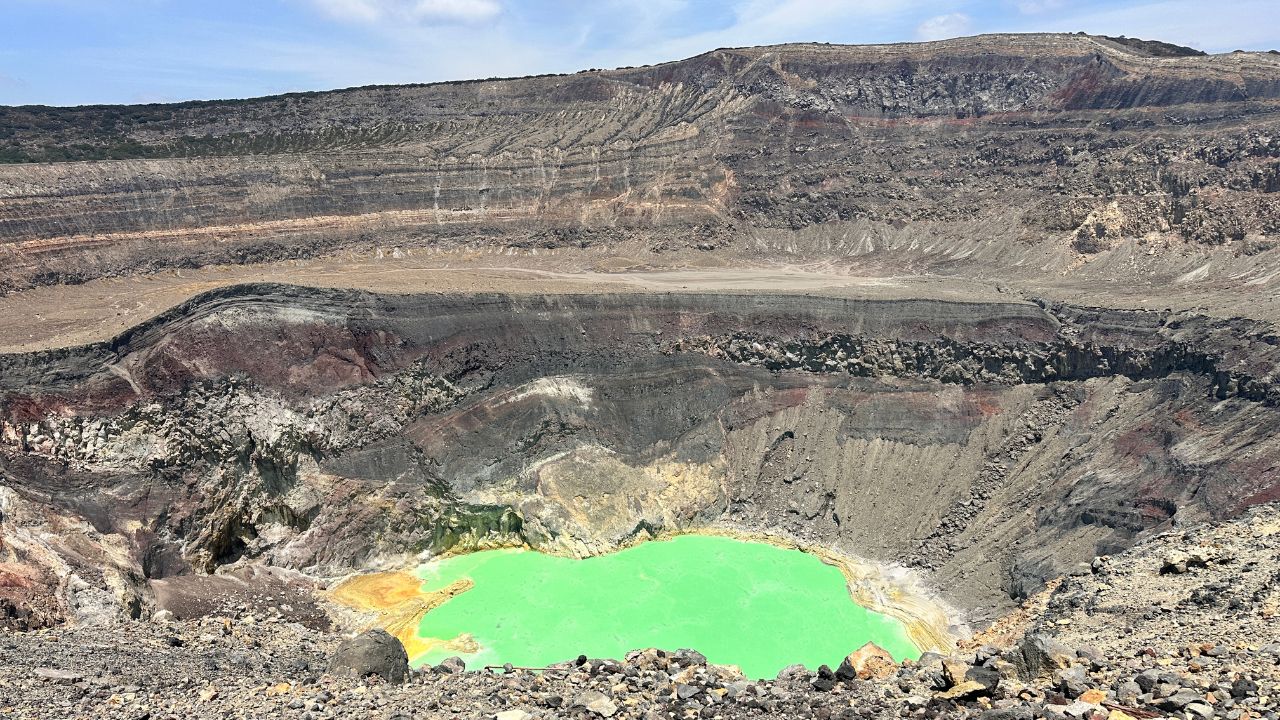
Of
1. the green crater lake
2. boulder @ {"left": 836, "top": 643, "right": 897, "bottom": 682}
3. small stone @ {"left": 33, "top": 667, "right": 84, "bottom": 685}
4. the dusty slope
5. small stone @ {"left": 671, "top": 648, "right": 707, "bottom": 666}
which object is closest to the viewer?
boulder @ {"left": 836, "top": 643, "right": 897, "bottom": 682}

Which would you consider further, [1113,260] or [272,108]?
[272,108]

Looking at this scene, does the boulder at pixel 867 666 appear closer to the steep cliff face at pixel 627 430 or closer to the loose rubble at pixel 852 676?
the loose rubble at pixel 852 676

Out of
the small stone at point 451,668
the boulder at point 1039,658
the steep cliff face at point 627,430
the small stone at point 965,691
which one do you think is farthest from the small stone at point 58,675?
the boulder at point 1039,658

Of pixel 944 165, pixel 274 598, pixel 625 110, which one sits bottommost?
pixel 274 598

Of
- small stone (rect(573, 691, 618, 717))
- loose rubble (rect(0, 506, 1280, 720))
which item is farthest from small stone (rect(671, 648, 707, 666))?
small stone (rect(573, 691, 618, 717))

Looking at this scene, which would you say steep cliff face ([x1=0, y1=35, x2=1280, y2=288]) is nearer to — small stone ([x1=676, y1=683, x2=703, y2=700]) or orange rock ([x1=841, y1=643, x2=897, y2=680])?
orange rock ([x1=841, y1=643, x2=897, y2=680])

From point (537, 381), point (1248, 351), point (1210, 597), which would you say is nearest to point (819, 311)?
point (537, 381)

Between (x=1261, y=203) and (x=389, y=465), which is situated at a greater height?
(x=1261, y=203)

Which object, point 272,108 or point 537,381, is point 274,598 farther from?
point 272,108
